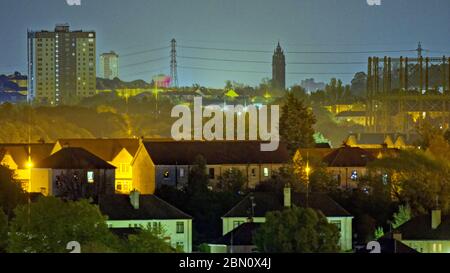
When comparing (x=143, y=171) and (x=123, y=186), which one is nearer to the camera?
(x=123, y=186)

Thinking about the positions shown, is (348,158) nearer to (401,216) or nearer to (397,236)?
(401,216)

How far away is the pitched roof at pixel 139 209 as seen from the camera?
25.4 m

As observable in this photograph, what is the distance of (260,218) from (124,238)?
572cm

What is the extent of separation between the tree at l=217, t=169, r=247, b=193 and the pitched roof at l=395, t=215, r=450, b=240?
7.41 metres

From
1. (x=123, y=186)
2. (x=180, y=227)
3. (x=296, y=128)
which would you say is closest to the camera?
(x=180, y=227)

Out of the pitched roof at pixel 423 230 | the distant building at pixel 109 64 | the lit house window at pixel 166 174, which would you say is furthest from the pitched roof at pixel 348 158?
the pitched roof at pixel 423 230

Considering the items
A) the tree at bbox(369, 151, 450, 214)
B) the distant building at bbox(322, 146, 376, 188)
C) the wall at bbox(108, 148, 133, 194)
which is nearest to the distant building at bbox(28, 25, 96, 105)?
the wall at bbox(108, 148, 133, 194)

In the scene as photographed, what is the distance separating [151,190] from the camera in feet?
109

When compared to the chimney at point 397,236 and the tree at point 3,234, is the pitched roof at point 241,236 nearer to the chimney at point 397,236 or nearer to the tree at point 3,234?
the chimney at point 397,236

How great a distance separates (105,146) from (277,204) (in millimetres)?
14434

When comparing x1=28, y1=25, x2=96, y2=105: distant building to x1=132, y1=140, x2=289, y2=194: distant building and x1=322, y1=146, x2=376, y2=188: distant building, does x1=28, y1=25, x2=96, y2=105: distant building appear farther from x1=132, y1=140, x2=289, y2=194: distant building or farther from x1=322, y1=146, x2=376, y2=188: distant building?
x1=322, y1=146, x2=376, y2=188: distant building

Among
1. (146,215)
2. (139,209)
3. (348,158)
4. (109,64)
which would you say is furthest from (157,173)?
(109,64)

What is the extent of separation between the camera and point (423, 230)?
2348 cm

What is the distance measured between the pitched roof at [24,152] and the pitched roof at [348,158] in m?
7.55
